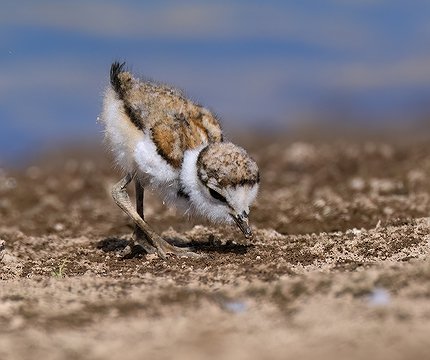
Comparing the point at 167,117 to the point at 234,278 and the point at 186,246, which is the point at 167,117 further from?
the point at 234,278

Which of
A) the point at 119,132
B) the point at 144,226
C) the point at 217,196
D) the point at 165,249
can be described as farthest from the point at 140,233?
the point at 217,196

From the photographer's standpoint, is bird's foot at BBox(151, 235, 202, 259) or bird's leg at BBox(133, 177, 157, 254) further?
bird's leg at BBox(133, 177, 157, 254)

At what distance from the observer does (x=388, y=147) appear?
1446 centimetres

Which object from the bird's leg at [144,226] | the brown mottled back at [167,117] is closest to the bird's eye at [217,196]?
the brown mottled back at [167,117]

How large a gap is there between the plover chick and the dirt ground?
16.6 inches

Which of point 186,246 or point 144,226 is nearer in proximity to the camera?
point 144,226

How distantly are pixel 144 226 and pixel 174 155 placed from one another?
0.75 meters

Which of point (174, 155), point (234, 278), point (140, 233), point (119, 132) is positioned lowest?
point (234, 278)

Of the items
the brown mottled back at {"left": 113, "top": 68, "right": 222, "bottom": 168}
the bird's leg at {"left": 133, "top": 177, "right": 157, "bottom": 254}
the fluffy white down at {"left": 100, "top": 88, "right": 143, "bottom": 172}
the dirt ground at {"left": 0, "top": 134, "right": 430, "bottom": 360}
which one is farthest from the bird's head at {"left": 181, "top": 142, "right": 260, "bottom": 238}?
the bird's leg at {"left": 133, "top": 177, "right": 157, "bottom": 254}

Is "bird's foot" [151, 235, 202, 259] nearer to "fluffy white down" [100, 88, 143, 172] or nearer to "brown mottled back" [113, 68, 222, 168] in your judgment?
"fluffy white down" [100, 88, 143, 172]

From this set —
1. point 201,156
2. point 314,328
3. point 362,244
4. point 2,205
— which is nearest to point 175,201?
point 201,156

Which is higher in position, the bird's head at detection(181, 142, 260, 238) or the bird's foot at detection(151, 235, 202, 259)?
the bird's head at detection(181, 142, 260, 238)

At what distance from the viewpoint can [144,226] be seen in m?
7.25

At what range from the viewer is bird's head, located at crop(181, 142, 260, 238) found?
6.53m
